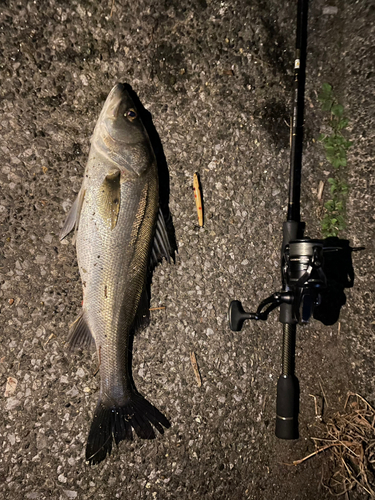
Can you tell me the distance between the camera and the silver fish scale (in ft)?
6.69

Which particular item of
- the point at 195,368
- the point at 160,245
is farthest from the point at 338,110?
the point at 195,368

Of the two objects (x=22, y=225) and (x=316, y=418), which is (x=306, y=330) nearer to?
(x=316, y=418)

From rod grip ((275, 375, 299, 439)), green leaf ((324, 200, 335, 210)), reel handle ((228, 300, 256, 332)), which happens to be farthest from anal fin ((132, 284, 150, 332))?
green leaf ((324, 200, 335, 210))

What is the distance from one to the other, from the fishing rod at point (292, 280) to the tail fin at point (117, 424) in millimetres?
849

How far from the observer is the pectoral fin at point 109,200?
6.61 ft

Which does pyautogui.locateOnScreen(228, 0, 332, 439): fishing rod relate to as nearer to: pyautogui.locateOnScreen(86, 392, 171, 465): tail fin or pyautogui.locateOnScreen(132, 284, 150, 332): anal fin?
pyautogui.locateOnScreen(132, 284, 150, 332): anal fin

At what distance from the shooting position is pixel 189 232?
8.14 feet

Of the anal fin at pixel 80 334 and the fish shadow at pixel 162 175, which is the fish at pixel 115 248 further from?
the fish shadow at pixel 162 175

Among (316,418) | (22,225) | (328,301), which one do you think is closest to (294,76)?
(328,301)

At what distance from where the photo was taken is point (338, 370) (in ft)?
8.81

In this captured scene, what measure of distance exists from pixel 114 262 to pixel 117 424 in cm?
109

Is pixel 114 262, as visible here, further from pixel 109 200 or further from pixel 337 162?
pixel 337 162

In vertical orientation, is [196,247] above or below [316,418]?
above

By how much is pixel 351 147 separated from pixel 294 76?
739mm
